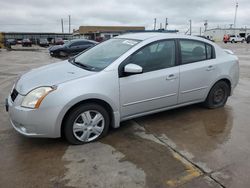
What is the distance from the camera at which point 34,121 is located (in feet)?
9.77

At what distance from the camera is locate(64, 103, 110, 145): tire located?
3.17 m

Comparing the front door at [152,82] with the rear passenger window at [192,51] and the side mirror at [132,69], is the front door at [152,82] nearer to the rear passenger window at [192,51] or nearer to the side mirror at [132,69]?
the side mirror at [132,69]

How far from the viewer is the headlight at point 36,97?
116 inches

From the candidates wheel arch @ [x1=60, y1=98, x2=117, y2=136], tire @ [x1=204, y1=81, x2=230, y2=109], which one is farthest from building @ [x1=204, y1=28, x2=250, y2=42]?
wheel arch @ [x1=60, y1=98, x2=117, y2=136]

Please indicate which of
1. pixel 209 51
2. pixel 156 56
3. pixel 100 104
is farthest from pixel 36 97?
pixel 209 51

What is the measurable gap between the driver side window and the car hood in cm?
85

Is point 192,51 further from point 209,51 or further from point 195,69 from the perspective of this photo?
point 209,51

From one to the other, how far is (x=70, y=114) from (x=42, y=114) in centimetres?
36

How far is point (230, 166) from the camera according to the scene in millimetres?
2801

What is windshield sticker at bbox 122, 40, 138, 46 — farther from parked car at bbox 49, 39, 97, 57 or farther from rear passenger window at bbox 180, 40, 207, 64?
parked car at bbox 49, 39, 97, 57

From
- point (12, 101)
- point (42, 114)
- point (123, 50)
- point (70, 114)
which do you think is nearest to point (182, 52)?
point (123, 50)

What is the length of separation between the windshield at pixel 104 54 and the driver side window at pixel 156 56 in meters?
0.21

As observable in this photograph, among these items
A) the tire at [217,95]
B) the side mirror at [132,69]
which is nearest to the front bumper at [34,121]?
the side mirror at [132,69]

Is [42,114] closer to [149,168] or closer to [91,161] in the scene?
[91,161]
